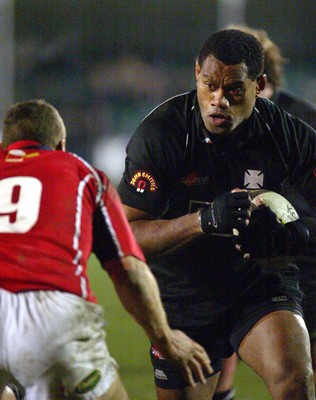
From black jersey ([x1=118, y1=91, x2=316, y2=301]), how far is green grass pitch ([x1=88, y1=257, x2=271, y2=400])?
133 cm

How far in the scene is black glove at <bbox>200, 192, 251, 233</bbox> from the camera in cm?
391

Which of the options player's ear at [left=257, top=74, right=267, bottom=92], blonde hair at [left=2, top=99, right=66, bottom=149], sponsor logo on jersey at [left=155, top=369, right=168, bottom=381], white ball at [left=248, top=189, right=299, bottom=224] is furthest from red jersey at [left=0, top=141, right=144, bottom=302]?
player's ear at [left=257, top=74, right=267, bottom=92]

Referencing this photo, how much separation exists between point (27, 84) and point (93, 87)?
1107 mm

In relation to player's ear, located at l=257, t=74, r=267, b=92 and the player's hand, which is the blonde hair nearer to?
the player's hand

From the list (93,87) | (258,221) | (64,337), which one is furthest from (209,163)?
(93,87)

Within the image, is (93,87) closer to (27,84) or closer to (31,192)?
(27,84)

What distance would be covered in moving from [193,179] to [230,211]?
0.50m

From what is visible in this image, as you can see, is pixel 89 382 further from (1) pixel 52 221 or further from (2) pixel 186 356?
(1) pixel 52 221

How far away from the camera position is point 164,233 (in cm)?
423

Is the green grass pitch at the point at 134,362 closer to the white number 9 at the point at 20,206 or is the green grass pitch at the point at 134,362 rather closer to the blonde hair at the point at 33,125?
the blonde hair at the point at 33,125

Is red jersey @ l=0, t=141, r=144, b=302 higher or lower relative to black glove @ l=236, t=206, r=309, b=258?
higher

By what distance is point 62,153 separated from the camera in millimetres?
3375

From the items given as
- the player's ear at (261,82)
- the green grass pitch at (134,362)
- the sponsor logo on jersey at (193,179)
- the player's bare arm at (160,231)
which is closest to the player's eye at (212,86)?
the player's ear at (261,82)

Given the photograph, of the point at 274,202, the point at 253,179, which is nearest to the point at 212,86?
the point at 253,179
